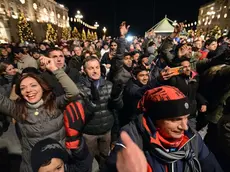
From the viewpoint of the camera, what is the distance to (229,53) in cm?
390

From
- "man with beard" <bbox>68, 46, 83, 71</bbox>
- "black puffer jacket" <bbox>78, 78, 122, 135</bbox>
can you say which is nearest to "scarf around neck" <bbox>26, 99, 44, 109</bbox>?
"black puffer jacket" <bbox>78, 78, 122, 135</bbox>

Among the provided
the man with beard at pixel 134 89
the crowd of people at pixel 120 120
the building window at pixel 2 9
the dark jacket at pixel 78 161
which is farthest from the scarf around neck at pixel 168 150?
the building window at pixel 2 9

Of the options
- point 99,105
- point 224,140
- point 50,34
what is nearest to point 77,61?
point 99,105

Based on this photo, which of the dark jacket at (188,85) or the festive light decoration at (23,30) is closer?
the dark jacket at (188,85)

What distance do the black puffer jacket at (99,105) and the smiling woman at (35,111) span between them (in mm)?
Result: 668

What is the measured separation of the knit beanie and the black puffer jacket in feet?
4.92

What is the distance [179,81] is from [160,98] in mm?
1942

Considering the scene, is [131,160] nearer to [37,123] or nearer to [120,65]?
[37,123]

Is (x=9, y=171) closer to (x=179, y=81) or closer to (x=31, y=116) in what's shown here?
(x=31, y=116)

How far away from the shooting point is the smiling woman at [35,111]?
2424 millimetres

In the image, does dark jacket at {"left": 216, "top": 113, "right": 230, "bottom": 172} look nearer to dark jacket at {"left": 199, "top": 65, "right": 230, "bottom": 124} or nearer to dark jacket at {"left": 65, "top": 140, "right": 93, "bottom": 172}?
dark jacket at {"left": 199, "top": 65, "right": 230, "bottom": 124}

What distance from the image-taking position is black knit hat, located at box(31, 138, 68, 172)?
2029 millimetres

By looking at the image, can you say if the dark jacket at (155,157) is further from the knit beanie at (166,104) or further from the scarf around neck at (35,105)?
the scarf around neck at (35,105)

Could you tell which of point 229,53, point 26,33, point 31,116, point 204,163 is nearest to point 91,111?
point 31,116
